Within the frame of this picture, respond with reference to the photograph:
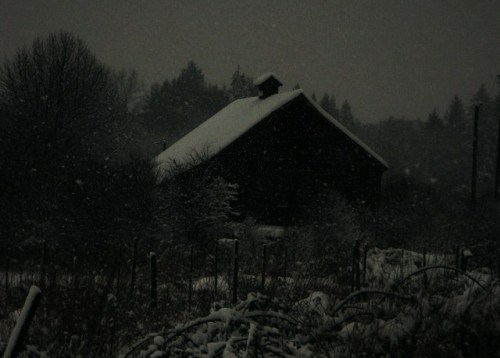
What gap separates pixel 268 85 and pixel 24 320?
93.2 ft

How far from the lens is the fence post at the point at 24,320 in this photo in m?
2.26

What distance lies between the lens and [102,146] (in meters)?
30.7

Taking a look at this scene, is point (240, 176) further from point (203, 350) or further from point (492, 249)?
point (203, 350)

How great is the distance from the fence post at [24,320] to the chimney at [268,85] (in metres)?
28.0

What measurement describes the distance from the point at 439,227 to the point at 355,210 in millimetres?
4126

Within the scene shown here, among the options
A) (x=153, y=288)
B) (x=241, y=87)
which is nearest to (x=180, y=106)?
(x=241, y=87)

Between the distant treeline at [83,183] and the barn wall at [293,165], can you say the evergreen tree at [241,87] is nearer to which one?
the distant treeline at [83,183]

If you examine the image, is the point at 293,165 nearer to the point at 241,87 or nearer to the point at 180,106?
the point at 241,87

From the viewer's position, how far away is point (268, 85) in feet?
98.6

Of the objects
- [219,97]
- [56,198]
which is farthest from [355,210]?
[219,97]

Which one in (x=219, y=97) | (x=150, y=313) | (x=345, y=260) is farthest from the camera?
(x=219, y=97)

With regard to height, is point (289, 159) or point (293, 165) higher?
point (289, 159)

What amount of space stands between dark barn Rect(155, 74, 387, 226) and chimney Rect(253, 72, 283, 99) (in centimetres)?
188

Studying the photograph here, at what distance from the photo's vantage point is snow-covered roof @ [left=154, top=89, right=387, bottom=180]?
24722 mm
